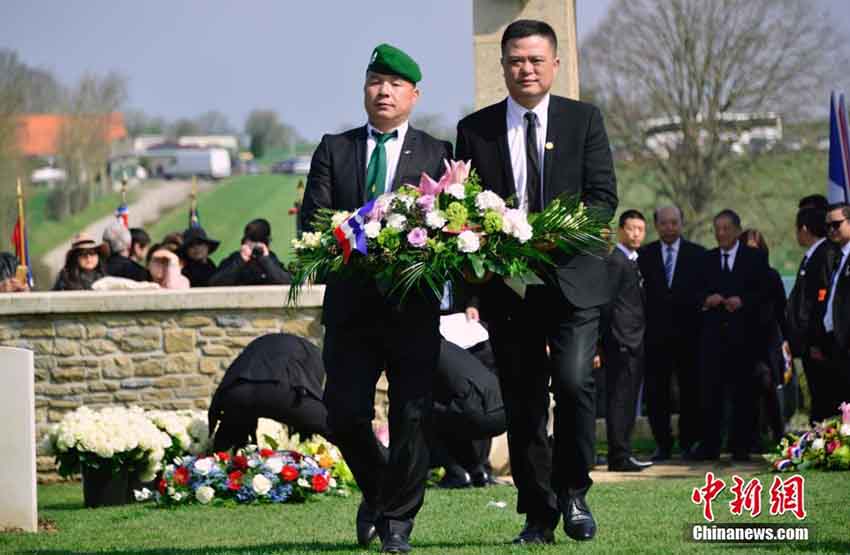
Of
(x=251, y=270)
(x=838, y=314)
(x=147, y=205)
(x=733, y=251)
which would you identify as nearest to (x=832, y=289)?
(x=838, y=314)

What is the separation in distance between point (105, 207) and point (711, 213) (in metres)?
41.8

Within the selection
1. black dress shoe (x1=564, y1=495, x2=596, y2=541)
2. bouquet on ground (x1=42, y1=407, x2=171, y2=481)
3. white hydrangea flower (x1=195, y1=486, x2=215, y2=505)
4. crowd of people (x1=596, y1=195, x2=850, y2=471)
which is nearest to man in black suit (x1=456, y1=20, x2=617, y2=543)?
black dress shoe (x1=564, y1=495, x2=596, y2=541)

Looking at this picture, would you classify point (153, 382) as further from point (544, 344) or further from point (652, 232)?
point (652, 232)

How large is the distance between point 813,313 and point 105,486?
223 inches

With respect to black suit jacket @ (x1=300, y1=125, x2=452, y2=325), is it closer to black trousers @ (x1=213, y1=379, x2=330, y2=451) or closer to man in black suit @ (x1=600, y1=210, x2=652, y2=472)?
black trousers @ (x1=213, y1=379, x2=330, y2=451)

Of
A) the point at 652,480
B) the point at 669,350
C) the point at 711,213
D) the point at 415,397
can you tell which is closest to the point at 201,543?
the point at 415,397

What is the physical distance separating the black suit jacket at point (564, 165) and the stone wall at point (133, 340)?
25.2ft

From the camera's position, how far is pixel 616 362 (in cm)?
1391

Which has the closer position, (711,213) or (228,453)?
(228,453)

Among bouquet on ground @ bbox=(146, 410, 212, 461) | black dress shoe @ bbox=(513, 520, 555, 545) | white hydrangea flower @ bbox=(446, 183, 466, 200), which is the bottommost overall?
bouquet on ground @ bbox=(146, 410, 212, 461)

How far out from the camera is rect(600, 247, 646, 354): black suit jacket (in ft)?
45.1

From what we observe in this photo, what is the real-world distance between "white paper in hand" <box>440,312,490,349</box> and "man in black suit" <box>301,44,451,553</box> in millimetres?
4570

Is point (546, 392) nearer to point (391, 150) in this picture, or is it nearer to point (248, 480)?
point (391, 150)

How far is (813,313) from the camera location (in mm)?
13328
